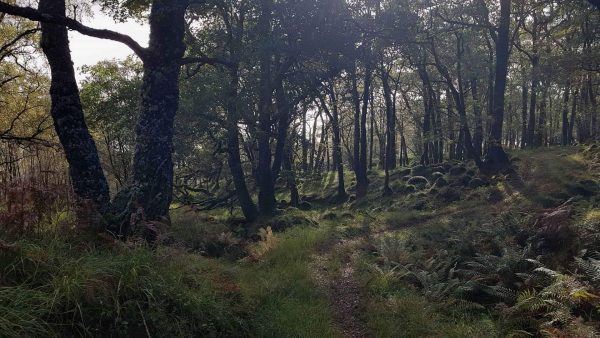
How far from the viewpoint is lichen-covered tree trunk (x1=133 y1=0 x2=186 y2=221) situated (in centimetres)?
755

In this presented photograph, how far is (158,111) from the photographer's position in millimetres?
7730

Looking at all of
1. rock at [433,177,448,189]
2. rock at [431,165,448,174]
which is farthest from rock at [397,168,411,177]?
rock at [433,177,448,189]

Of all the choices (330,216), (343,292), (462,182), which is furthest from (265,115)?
(343,292)

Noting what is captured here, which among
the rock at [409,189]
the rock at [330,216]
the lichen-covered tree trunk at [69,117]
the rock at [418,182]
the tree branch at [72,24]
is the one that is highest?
the tree branch at [72,24]

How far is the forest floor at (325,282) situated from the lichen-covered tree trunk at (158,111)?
0.95 meters

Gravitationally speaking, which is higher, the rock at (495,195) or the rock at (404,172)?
the rock at (404,172)

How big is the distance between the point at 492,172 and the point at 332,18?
10.4m

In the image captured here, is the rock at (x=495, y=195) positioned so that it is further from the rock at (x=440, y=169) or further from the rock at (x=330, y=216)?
the rock at (x=440, y=169)

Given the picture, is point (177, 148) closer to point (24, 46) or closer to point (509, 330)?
point (24, 46)

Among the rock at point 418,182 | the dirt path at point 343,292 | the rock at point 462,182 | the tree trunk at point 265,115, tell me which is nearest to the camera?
the dirt path at point 343,292

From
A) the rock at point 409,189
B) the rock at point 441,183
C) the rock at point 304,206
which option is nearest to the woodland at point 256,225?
the rock at point 441,183

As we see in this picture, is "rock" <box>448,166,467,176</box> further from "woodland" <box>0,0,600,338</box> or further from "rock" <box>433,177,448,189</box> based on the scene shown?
"woodland" <box>0,0,600,338</box>

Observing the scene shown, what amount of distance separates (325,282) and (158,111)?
460 cm

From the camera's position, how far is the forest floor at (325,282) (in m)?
4.18
